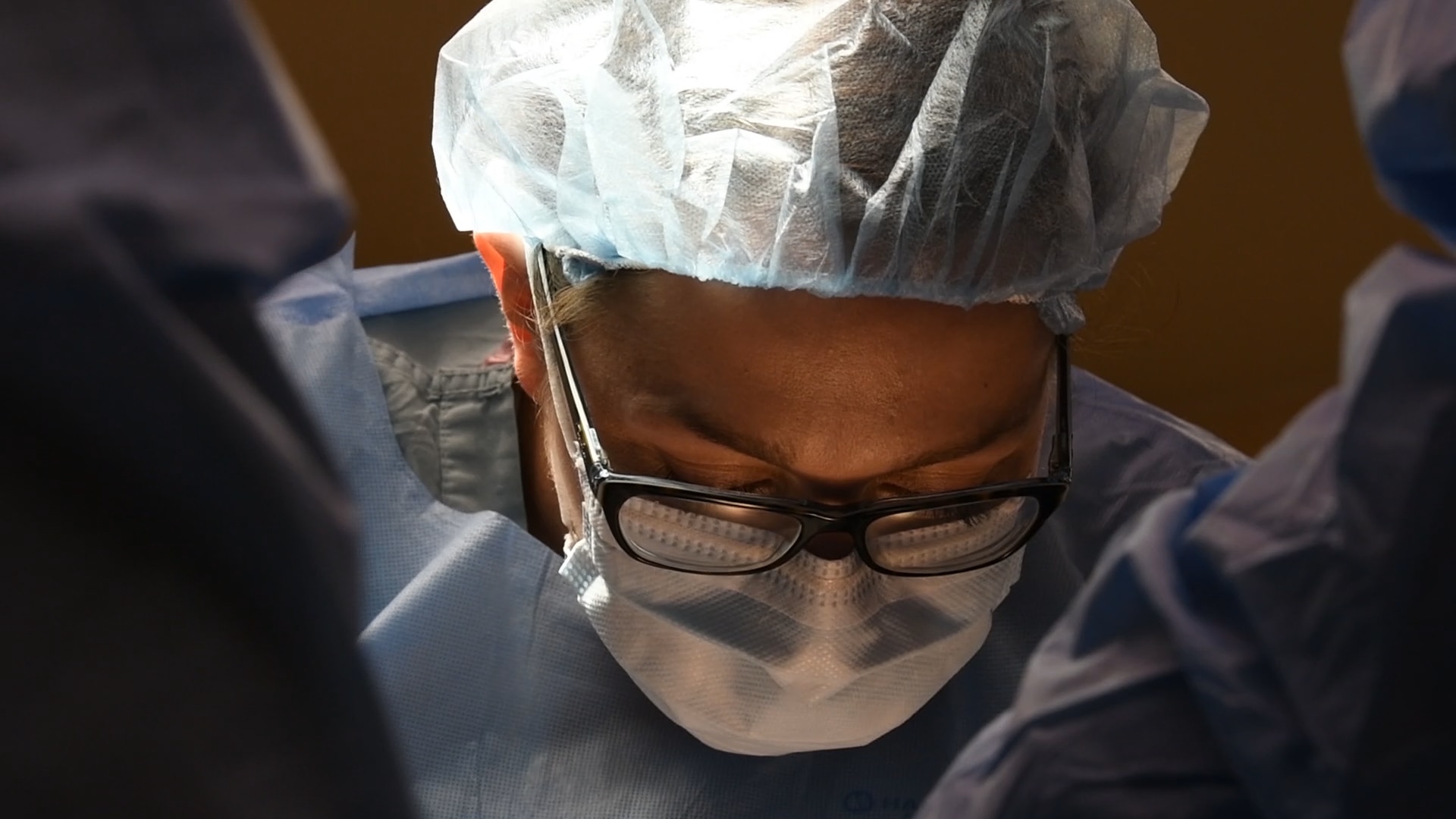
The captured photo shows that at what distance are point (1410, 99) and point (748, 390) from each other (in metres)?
0.59

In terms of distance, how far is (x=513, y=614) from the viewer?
126cm

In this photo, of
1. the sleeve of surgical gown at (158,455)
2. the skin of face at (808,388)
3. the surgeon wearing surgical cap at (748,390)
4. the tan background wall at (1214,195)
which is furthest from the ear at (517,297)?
the sleeve of surgical gown at (158,455)

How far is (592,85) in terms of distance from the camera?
0.93m

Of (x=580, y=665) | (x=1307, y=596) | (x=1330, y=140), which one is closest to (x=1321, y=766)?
(x=1307, y=596)

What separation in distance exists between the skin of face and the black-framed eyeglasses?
0.06 ft

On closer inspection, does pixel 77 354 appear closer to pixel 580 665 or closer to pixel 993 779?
pixel 993 779

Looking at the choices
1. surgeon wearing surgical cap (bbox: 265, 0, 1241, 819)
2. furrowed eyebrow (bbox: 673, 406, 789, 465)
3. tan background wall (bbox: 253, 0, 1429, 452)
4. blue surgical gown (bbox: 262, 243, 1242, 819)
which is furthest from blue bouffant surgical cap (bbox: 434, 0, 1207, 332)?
tan background wall (bbox: 253, 0, 1429, 452)

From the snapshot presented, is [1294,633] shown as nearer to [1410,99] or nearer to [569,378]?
[1410,99]

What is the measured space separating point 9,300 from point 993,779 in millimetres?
378

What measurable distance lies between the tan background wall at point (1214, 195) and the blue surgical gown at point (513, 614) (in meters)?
0.19

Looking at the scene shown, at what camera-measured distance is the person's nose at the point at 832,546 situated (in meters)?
1.07

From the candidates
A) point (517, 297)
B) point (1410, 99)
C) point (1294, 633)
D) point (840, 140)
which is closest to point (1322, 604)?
point (1294, 633)

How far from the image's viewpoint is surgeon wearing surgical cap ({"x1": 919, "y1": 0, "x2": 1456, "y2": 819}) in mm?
442

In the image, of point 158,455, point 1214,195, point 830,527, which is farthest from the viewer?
point 1214,195
